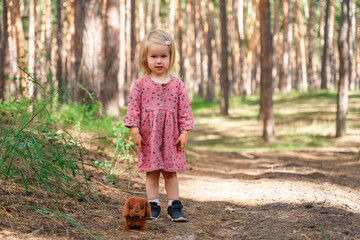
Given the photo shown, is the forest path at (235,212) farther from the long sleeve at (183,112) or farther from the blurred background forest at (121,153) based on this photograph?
the long sleeve at (183,112)

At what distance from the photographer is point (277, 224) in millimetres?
3160

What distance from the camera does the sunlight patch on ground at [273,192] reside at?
155 inches

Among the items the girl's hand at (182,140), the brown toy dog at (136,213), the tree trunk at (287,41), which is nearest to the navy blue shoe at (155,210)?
Result: the brown toy dog at (136,213)

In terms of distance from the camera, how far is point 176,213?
358 centimetres

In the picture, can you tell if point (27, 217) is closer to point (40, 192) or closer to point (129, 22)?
point (40, 192)

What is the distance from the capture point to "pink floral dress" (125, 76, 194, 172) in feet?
11.8

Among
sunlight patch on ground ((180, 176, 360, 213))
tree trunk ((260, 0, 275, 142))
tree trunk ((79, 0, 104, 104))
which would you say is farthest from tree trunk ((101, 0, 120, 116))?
tree trunk ((260, 0, 275, 142))

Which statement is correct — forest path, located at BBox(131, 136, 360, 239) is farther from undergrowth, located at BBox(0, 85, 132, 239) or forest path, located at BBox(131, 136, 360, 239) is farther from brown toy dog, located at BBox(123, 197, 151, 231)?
undergrowth, located at BBox(0, 85, 132, 239)

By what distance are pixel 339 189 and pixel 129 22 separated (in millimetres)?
19919

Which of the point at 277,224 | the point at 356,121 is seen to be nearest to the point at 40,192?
the point at 277,224

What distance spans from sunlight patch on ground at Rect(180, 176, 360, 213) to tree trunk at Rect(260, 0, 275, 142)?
24.2ft

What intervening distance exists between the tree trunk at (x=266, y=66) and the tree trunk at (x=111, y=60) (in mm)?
5389

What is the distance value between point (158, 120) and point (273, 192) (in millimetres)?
1777

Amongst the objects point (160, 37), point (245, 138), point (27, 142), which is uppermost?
point (160, 37)
